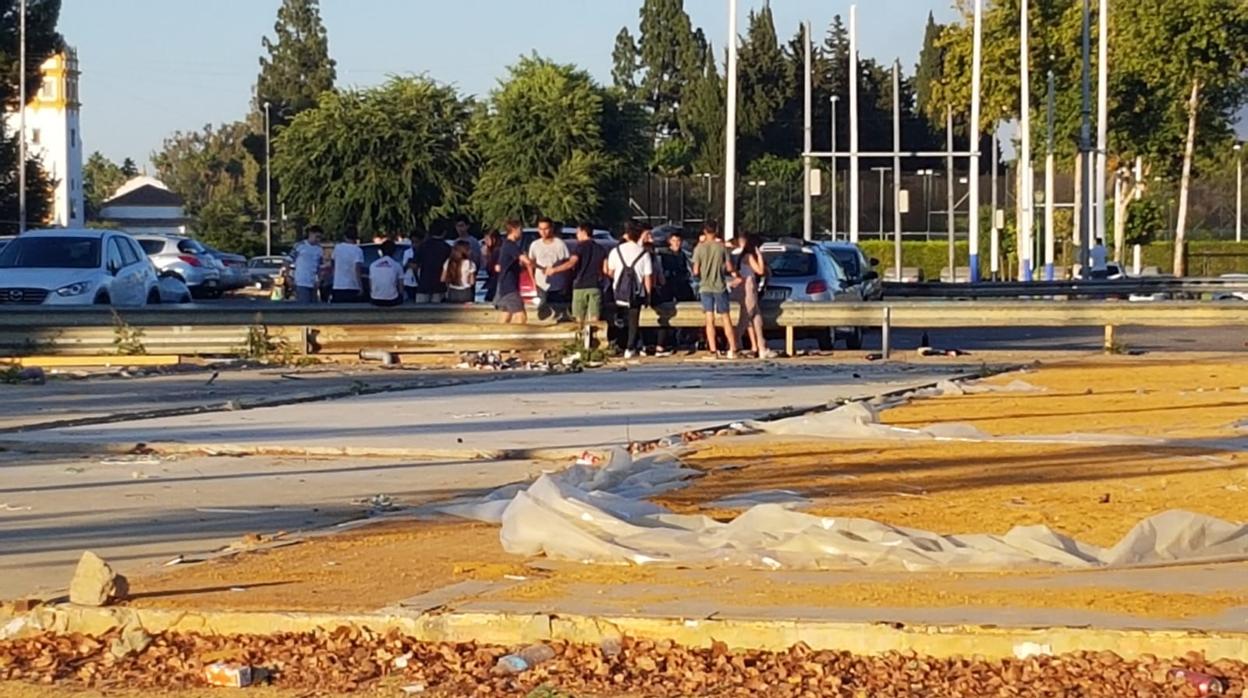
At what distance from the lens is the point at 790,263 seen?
29797 mm

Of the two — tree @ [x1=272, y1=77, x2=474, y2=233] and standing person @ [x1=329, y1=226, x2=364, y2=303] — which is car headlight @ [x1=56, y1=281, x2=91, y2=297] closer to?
standing person @ [x1=329, y1=226, x2=364, y2=303]

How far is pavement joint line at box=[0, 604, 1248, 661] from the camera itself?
7.14 metres

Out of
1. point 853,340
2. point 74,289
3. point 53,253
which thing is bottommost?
point 853,340

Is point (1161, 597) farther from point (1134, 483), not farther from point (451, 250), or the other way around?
point (451, 250)

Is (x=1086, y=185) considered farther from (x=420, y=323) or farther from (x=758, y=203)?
(x=758, y=203)

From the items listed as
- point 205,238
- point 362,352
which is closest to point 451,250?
Result: point 362,352

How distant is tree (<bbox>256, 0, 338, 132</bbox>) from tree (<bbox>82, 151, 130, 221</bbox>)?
3980cm

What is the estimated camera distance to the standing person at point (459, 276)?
29.7m

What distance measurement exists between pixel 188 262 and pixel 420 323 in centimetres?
2625

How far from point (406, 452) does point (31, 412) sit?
525cm

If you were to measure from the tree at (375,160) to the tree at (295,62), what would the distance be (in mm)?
46043

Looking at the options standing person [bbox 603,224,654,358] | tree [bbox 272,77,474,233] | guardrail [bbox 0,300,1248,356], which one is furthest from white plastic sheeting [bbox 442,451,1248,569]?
tree [bbox 272,77,474,233]

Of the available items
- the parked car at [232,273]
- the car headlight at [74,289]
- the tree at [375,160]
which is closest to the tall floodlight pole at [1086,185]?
the parked car at [232,273]

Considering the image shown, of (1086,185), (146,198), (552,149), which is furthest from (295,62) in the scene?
(1086,185)
